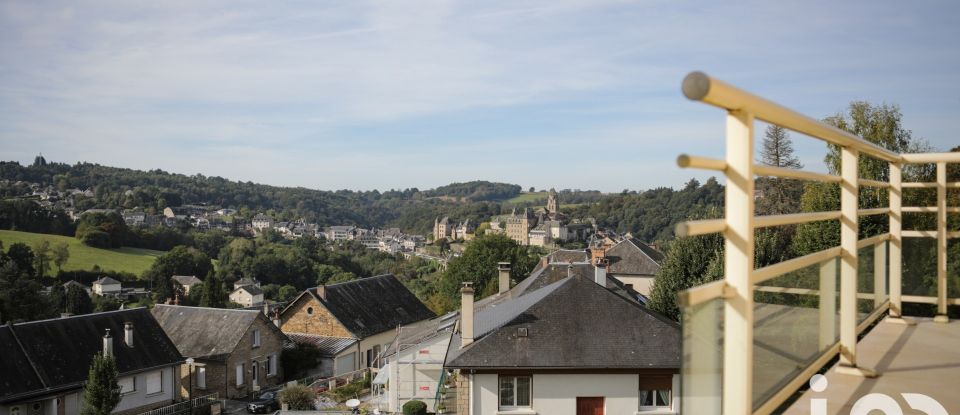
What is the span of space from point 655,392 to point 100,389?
1884 cm

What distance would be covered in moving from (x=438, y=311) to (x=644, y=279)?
14727 mm

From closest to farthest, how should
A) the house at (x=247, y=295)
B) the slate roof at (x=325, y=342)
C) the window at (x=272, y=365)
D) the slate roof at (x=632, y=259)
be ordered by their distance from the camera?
the window at (x=272, y=365) < the slate roof at (x=325, y=342) < the slate roof at (x=632, y=259) < the house at (x=247, y=295)

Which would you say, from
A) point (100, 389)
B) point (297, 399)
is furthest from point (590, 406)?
point (100, 389)

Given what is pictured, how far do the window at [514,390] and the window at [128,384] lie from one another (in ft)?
58.4

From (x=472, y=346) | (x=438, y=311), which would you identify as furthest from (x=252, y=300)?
(x=472, y=346)

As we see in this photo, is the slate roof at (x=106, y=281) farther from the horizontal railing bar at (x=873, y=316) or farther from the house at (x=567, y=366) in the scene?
the horizontal railing bar at (x=873, y=316)

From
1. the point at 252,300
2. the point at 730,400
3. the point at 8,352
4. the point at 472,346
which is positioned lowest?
the point at 252,300

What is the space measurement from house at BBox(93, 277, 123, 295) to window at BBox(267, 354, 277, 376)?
46.9 m

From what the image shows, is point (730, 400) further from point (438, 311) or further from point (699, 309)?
point (438, 311)

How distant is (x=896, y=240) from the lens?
18.3ft

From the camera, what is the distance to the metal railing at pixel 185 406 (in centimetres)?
2761

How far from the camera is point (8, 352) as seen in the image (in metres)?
24.7

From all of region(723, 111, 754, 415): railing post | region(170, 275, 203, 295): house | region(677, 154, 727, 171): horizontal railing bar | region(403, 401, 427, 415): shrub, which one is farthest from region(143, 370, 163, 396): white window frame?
region(170, 275, 203, 295): house

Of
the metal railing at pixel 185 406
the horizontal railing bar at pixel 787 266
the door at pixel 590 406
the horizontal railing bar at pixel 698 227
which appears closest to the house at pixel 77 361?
the metal railing at pixel 185 406
